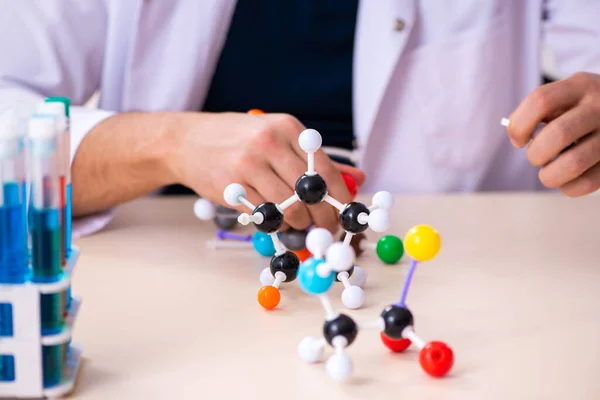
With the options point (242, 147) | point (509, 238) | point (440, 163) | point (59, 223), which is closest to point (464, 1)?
point (440, 163)

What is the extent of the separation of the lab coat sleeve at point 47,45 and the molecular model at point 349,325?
0.56 metres

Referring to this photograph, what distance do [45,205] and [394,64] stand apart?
867mm

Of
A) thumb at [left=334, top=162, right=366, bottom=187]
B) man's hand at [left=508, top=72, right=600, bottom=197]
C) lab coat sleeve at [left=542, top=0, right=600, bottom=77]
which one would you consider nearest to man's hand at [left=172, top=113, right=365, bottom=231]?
thumb at [left=334, top=162, right=366, bottom=187]

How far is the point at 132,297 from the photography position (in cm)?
70

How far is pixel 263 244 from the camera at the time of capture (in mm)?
817

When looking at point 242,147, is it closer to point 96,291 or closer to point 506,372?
point 96,291

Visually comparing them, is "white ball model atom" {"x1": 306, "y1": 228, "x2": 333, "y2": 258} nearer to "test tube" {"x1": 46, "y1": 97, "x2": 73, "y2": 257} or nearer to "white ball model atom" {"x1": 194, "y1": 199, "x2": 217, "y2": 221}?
"test tube" {"x1": 46, "y1": 97, "x2": 73, "y2": 257}

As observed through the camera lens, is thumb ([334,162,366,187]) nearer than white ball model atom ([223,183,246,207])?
No

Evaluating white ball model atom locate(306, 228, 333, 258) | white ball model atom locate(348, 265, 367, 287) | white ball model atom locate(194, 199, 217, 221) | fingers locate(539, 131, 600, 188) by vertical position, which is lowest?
white ball model atom locate(348, 265, 367, 287)

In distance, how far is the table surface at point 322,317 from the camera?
519mm

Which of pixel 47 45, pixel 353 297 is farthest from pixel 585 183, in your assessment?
pixel 47 45

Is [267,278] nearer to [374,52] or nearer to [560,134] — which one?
[560,134]

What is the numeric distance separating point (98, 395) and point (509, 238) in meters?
0.61

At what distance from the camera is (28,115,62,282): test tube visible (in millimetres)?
461
